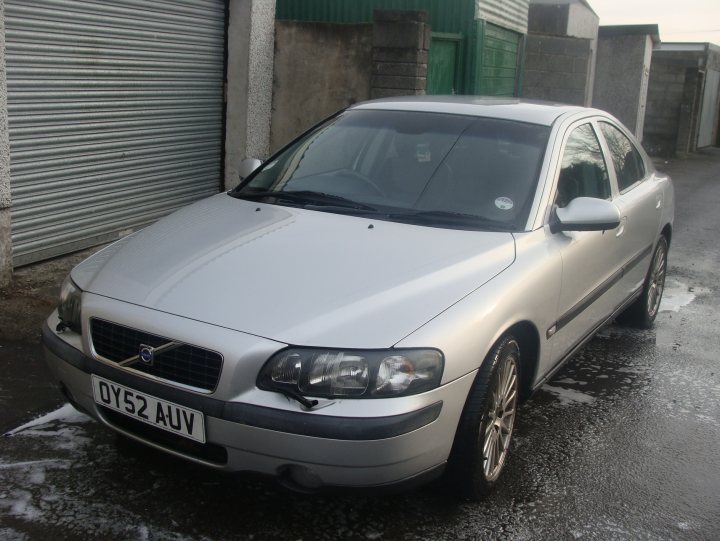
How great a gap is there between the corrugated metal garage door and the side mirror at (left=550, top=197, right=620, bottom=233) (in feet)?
13.6

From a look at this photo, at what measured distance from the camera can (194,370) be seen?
3000mm

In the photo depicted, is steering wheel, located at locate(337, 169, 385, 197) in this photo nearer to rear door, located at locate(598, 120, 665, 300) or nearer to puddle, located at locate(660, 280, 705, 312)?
rear door, located at locate(598, 120, 665, 300)

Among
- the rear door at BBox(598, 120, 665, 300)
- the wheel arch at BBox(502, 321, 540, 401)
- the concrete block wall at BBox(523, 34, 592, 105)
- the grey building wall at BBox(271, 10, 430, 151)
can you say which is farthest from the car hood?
the concrete block wall at BBox(523, 34, 592, 105)

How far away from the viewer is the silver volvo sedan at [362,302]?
2908 mm

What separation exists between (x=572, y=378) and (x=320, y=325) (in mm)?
2620

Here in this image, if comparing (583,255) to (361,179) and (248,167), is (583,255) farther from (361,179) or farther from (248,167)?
(248,167)

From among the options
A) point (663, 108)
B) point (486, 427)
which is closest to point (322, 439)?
point (486, 427)

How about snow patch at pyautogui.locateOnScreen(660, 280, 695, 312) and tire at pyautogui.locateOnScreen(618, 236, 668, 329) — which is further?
snow patch at pyautogui.locateOnScreen(660, 280, 695, 312)

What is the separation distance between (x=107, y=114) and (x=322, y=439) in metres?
5.22

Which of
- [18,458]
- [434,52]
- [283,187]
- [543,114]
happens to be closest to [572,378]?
Result: [543,114]

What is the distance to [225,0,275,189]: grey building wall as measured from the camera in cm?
878

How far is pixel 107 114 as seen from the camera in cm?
729

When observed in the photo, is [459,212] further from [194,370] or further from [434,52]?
[434,52]

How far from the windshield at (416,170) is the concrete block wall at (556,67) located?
471 inches
